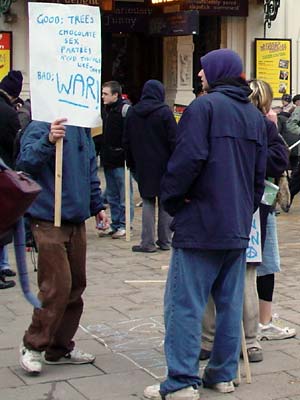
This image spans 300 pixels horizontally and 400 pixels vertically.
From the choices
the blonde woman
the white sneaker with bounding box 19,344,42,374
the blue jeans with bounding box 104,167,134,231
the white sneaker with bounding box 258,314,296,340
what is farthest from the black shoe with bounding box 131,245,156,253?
the white sneaker with bounding box 19,344,42,374

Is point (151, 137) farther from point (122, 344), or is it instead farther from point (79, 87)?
point (79, 87)

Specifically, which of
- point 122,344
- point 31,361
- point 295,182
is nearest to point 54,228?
point 31,361

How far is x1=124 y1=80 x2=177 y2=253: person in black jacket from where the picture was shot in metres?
9.03

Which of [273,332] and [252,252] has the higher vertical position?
[252,252]

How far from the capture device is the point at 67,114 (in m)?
5.00

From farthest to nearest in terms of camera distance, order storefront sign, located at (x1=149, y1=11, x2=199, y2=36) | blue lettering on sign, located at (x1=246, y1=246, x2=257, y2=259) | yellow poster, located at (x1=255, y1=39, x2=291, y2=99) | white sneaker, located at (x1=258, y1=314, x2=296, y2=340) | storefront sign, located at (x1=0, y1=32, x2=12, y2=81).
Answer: yellow poster, located at (x1=255, y1=39, x2=291, y2=99) < storefront sign, located at (x1=0, y1=32, x2=12, y2=81) < storefront sign, located at (x1=149, y1=11, x2=199, y2=36) < white sneaker, located at (x1=258, y1=314, x2=296, y2=340) < blue lettering on sign, located at (x1=246, y1=246, x2=257, y2=259)

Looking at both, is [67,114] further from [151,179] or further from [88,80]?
[151,179]

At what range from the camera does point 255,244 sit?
5324mm

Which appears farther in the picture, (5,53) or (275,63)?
(275,63)

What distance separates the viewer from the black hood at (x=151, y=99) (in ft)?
29.7

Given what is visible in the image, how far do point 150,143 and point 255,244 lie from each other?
12.7 ft

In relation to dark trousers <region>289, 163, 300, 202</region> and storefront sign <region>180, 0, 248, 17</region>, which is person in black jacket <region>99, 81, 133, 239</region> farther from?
storefront sign <region>180, 0, 248, 17</region>

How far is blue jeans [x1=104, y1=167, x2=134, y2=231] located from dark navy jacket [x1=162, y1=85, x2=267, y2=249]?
5589mm

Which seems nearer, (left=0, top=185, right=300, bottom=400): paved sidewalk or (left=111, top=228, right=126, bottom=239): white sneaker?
(left=0, top=185, right=300, bottom=400): paved sidewalk
